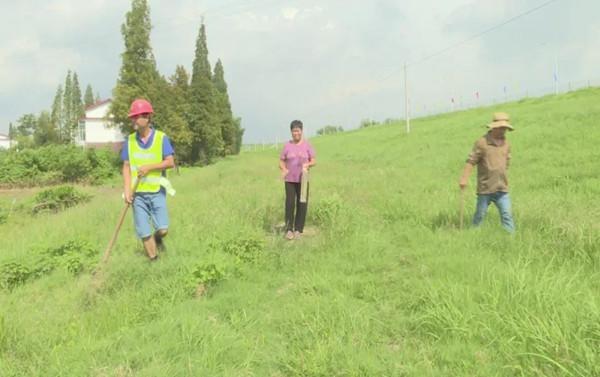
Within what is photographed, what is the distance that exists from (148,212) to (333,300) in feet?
8.93

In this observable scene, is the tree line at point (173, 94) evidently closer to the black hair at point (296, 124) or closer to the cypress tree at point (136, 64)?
the cypress tree at point (136, 64)

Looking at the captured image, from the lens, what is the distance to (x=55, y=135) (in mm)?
61844

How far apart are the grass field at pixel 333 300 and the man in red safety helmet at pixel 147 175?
0.38m

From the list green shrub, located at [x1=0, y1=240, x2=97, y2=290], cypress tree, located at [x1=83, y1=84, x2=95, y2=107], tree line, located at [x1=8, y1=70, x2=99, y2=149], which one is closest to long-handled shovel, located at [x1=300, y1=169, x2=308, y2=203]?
green shrub, located at [x1=0, y1=240, x2=97, y2=290]

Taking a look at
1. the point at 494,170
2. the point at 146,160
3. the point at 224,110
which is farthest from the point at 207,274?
the point at 224,110

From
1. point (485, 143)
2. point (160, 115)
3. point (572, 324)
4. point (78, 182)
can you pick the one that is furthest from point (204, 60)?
point (572, 324)

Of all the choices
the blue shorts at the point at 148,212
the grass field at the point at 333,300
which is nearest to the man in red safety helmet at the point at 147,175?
the blue shorts at the point at 148,212

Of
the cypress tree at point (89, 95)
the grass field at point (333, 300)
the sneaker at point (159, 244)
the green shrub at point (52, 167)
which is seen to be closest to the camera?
the grass field at point (333, 300)

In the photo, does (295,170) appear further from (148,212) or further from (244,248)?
(148,212)

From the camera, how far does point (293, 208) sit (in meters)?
6.75

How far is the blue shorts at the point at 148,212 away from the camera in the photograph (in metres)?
5.36

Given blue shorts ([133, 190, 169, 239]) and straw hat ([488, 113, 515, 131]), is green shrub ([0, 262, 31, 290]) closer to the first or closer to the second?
blue shorts ([133, 190, 169, 239])

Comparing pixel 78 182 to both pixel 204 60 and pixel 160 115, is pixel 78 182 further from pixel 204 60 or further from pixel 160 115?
pixel 204 60

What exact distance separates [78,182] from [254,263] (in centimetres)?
2870
